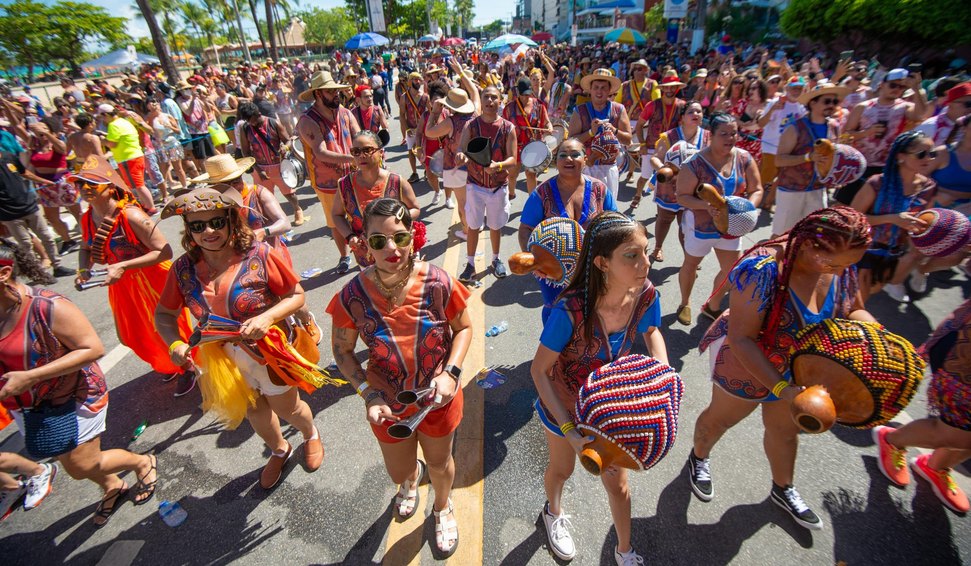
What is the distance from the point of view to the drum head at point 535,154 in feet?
16.0

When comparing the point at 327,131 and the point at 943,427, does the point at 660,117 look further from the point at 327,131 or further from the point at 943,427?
the point at 943,427

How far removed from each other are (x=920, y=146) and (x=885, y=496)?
9.01 ft

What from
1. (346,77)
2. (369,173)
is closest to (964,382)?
(369,173)

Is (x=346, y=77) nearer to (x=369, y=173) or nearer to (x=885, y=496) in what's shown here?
(x=369, y=173)

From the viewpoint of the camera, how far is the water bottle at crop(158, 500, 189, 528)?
2.90 metres

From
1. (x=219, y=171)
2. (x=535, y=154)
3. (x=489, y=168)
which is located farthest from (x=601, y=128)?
(x=219, y=171)

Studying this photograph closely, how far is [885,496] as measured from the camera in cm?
278

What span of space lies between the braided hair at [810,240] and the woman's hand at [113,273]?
413 cm

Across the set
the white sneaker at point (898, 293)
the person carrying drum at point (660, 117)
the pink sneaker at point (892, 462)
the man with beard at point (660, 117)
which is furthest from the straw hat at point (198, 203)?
the white sneaker at point (898, 293)

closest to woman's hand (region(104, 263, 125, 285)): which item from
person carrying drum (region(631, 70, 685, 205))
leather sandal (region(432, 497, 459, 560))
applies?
leather sandal (region(432, 497, 459, 560))

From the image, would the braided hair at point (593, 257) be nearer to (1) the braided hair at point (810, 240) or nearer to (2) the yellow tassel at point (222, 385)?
(1) the braided hair at point (810, 240)

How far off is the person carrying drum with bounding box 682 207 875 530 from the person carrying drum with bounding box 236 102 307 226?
6.54 meters

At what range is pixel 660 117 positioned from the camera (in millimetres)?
7016

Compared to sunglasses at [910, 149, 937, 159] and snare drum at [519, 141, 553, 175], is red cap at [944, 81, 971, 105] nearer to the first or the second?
sunglasses at [910, 149, 937, 159]
